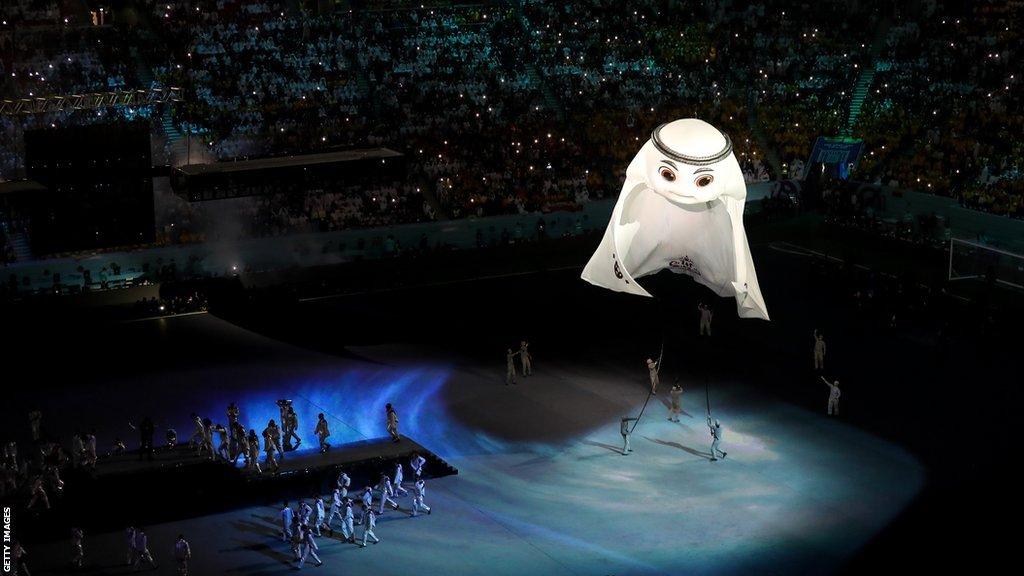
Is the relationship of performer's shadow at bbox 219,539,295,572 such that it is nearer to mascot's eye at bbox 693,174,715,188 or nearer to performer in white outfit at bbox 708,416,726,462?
performer in white outfit at bbox 708,416,726,462

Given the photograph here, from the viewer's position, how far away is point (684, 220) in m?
34.2

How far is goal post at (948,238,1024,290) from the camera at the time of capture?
4847 cm

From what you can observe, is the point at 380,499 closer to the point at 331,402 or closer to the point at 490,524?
the point at 490,524

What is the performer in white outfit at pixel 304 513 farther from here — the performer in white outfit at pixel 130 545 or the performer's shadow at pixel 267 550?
the performer in white outfit at pixel 130 545

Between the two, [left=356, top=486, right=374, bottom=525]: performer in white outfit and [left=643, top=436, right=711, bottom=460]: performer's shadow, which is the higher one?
[left=356, top=486, right=374, bottom=525]: performer in white outfit

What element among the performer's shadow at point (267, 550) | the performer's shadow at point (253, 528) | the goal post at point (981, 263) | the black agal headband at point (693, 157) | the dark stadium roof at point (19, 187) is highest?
the black agal headband at point (693, 157)

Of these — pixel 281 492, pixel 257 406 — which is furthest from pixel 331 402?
pixel 281 492

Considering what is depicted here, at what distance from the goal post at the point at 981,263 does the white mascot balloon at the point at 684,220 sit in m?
17.4

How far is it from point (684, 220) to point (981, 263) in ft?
61.9

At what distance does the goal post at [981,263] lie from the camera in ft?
159

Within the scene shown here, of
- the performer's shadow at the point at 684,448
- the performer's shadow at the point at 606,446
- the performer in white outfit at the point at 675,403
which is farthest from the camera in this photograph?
the performer in white outfit at the point at 675,403

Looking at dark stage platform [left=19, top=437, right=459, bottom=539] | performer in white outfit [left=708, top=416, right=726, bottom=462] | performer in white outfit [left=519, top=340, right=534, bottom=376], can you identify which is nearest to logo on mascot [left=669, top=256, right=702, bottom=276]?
performer in white outfit [left=708, top=416, right=726, bottom=462]

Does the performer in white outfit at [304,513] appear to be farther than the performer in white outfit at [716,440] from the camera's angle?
No

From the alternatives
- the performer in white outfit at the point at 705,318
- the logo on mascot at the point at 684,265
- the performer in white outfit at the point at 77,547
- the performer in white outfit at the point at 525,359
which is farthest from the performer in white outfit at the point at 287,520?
the performer in white outfit at the point at 705,318
